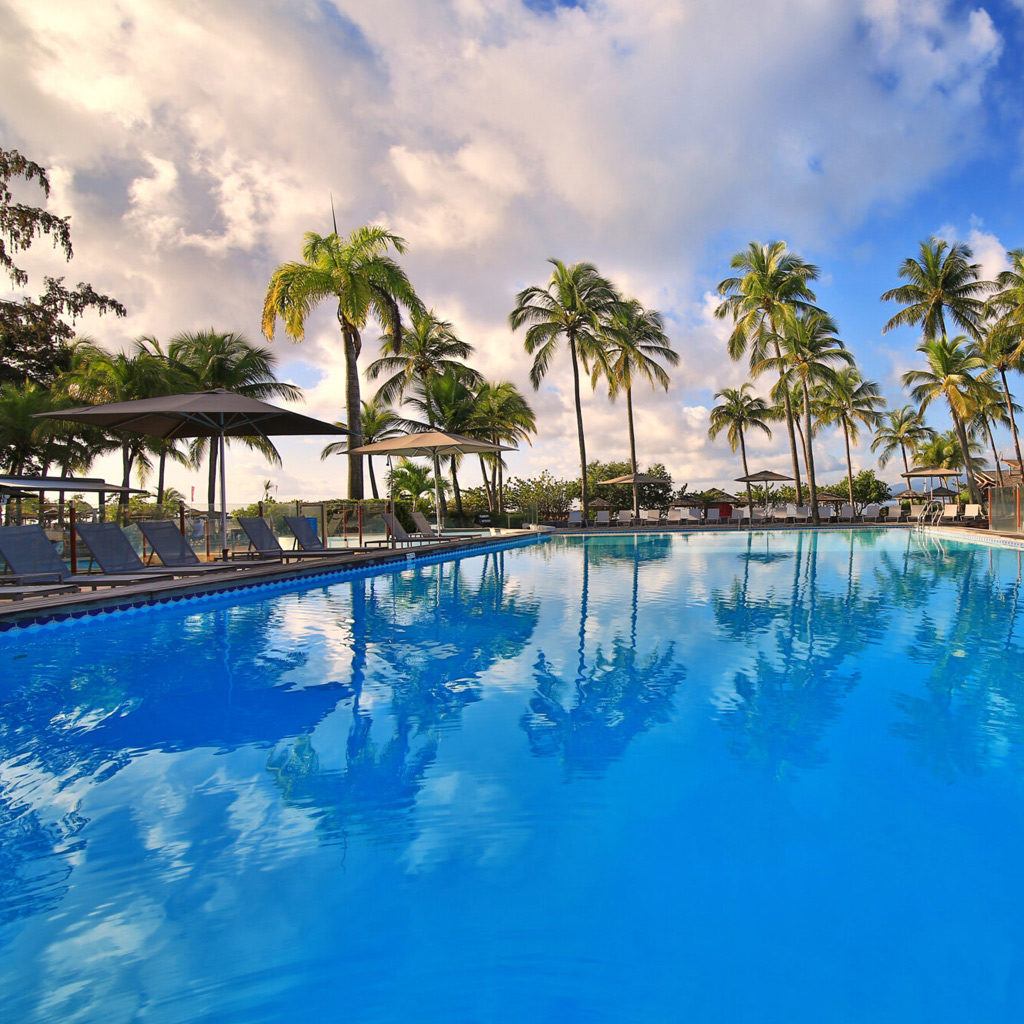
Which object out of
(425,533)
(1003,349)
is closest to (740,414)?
(1003,349)

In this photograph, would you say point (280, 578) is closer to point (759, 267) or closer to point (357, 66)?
point (357, 66)

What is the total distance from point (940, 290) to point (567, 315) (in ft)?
49.6

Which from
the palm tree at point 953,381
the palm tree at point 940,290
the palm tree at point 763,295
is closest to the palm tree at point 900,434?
the palm tree at point 953,381

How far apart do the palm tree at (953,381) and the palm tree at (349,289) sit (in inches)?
840

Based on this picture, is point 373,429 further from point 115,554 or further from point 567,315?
point 115,554

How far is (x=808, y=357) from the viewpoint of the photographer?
91.9 feet

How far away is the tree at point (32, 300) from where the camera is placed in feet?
52.5

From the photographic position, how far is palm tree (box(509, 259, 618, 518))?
26.1m

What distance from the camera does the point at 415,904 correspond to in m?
2.29

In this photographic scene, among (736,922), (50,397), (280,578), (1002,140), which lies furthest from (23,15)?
(1002,140)

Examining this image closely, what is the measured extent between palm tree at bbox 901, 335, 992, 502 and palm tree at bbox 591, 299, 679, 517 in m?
10.4

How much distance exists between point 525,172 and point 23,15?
9598 millimetres

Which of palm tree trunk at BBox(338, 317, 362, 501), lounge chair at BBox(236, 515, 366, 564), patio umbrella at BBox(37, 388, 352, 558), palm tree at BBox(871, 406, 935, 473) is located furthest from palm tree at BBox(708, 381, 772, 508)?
patio umbrella at BBox(37, 388, 352, 558)

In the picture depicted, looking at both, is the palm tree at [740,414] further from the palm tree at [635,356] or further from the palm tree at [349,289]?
the palm tree at [349,289]
